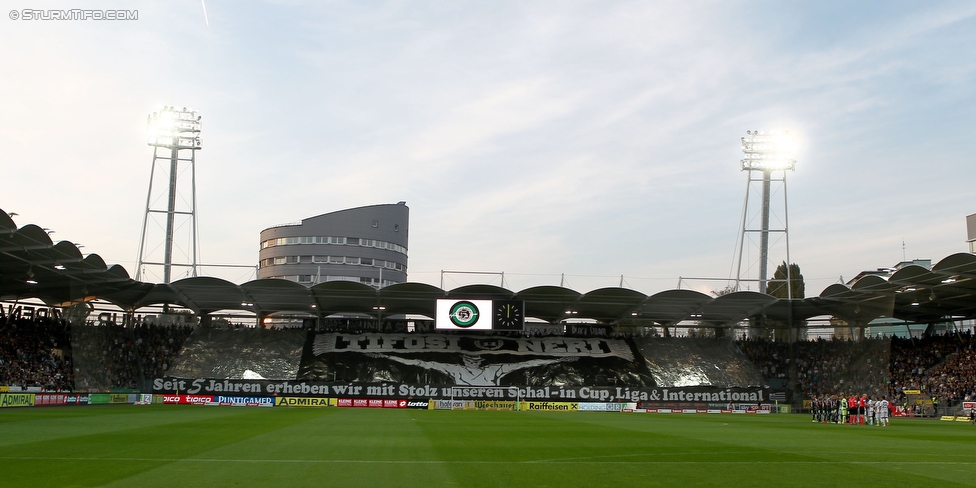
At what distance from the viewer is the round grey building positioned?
325ft

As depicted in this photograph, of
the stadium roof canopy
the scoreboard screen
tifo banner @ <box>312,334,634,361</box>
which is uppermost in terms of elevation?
the stadium roof canopy

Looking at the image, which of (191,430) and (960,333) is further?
(960,333)

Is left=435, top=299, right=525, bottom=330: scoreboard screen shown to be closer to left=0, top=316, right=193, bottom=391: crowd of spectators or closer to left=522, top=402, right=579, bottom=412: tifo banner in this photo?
left=522, top=402, right=579, bottom=412: tifo banner

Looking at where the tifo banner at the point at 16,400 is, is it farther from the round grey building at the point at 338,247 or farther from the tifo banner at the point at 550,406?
the round grey building at the point at 338,247

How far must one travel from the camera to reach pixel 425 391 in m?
47.1

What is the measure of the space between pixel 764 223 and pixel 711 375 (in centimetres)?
1276

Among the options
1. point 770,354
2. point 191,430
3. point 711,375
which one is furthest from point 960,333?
point 191,430

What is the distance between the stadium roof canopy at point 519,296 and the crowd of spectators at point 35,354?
80.6 inches

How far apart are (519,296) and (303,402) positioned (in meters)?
16.7

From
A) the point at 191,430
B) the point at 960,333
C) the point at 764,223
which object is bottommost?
the point at 191,430

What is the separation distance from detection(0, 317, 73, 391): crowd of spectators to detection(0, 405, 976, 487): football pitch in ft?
72.6

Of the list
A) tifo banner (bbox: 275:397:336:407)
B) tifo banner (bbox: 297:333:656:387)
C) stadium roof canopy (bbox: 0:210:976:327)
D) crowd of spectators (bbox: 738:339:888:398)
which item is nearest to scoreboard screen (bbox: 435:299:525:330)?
stadium roof canopy (bbox: 0:210:976:327)

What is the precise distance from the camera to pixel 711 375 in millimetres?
57500

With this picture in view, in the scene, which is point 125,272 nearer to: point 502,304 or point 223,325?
point 223,325
